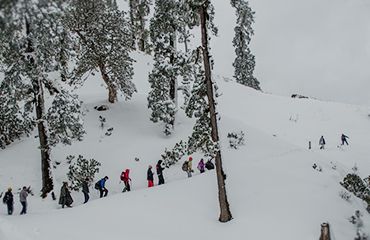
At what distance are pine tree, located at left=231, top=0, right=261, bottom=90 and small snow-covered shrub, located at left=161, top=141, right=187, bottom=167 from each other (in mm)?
27313

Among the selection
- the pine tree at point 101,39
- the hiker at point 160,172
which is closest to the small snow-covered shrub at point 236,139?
the hiker at point 160,172

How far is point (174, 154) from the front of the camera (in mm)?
26031

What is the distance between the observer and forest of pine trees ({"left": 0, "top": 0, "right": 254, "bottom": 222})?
563 inches

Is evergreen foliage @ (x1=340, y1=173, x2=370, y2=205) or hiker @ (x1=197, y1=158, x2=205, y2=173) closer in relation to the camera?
evergreen foliage @ (x1=340, y1=173, x2=370, y2=205)

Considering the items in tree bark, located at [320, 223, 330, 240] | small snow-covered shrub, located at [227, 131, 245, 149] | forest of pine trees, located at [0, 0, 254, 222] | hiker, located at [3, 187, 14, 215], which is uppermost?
forest of pine trees, located at [0, 0, 254, 222]

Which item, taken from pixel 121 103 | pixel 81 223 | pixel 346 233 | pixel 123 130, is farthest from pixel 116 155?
pixel 346 233

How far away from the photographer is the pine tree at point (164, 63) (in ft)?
92.4

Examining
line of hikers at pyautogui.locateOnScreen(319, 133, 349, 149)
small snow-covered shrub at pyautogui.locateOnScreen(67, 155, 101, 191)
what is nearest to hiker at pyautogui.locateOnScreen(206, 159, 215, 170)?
small snow-covered shrub at pyautogui.locateOnScreen(67, 155, 101, 191)

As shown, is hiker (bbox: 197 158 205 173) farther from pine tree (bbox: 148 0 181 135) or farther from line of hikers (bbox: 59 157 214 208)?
pine tree (bbox: 148 0 181 135)

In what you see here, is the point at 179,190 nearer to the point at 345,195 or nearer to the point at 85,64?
the point at 345,195

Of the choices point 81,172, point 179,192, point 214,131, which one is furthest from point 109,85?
point 214,131

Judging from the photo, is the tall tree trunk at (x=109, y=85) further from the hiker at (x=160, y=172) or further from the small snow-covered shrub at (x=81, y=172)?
the hiker at (x=160, y=172)

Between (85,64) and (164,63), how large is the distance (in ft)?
17.4

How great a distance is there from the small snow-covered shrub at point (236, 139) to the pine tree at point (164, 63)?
3913 mm
